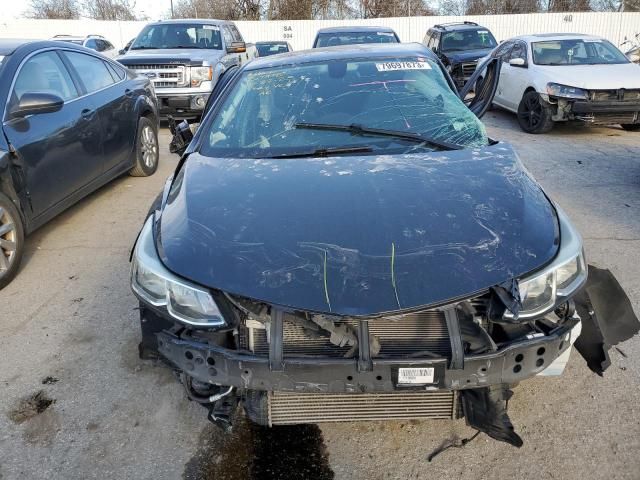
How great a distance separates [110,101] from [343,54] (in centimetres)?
318

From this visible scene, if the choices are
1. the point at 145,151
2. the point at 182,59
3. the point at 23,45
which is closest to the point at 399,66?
the point at 23,45

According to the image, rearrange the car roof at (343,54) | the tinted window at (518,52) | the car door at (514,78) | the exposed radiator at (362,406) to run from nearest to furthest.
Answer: the exposed radiator at (362,406)
the car roof at (343,54)
the car door at (514,78)
the tinted window at (518,52)

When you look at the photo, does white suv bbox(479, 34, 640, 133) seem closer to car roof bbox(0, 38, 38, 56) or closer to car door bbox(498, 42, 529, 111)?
car door bbox(498, 42, 529, 111)

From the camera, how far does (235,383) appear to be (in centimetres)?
218

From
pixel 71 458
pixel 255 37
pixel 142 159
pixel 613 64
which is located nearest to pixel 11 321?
pixel 71 458

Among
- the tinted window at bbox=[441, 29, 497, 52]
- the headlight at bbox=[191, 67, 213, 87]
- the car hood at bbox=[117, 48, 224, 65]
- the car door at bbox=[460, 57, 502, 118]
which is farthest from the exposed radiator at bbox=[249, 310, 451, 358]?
the tinted window at bbox=[441, 29, 497, 52]

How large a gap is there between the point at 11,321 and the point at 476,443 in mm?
3107

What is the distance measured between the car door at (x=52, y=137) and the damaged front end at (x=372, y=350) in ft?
9.11

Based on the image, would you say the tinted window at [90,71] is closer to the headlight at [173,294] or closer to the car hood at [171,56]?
the car hood at [171,56]

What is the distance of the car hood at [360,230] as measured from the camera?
6.98ft

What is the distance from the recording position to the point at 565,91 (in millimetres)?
8695

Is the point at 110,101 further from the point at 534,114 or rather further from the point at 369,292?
the point at 534,114

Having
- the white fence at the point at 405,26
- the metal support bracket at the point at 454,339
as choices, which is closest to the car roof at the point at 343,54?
the metal support bracket at the point at 454,339

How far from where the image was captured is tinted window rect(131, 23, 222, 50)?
10.9 m
